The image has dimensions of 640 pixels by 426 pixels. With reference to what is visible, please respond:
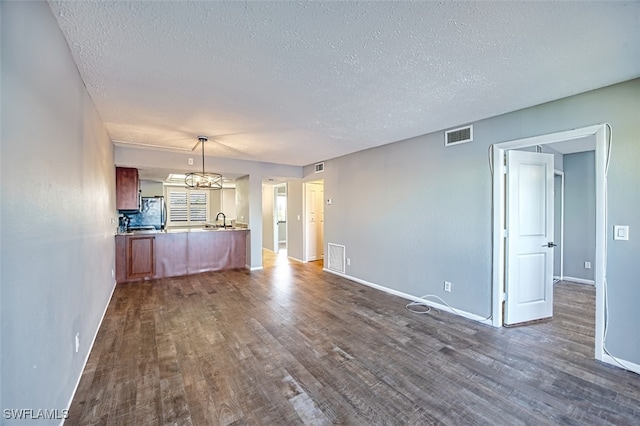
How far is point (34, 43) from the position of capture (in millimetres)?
1374

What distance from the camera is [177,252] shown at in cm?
558

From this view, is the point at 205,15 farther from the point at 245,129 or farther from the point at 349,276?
the point at 349,276

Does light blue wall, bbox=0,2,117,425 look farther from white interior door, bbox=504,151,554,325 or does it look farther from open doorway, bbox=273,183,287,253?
open doorway, bbox=273,183,287,253

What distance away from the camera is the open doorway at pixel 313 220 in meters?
7.10

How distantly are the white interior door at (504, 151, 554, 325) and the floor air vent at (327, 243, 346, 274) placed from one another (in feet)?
9.54

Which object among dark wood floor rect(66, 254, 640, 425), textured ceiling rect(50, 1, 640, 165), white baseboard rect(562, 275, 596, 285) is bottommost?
dark wood floor rect(66, 254, 640, 425)

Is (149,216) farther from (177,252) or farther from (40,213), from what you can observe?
(40,213)

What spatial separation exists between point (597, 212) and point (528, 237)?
877 millimetres

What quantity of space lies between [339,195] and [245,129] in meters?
2.51

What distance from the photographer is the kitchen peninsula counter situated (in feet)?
16.6

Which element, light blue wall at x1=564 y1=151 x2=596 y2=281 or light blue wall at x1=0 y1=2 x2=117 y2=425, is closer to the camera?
light blue wall at x1=0 y1=2 x2=117 y2=425

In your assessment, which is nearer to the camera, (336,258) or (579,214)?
(579,214)

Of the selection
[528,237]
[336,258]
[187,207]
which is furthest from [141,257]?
[528,237]

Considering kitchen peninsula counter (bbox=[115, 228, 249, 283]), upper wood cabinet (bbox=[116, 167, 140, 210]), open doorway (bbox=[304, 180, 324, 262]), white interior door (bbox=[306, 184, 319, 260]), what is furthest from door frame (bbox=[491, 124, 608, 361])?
upper wood cabinet (bbox=[116, 167, 140, 210])
